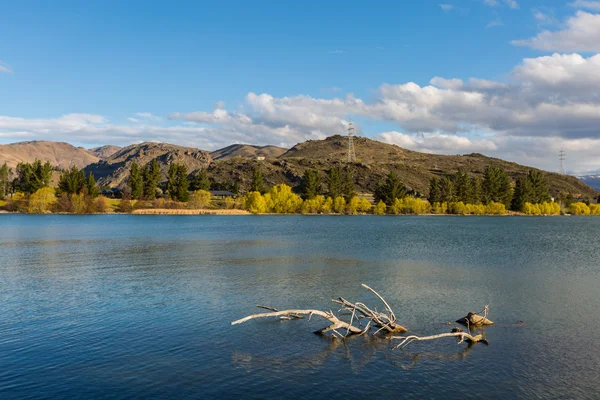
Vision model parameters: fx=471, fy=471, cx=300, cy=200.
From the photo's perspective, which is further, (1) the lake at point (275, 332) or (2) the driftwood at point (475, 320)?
(2) the driftwood at point (475, 320)

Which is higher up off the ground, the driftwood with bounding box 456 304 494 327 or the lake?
the driftwood with bounding box 456 304 494 327

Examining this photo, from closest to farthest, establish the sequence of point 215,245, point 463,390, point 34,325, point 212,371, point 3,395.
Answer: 1. point 3,395
2. point 463,390
3. point 212,371
4. point 34,325
5. point 215,245

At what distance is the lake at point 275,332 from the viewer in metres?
20.5

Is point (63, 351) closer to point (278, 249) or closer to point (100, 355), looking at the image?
point (100, 355)

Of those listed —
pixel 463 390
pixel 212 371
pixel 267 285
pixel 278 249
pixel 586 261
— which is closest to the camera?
pixel 463 390

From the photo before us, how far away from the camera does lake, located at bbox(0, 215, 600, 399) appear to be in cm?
2047

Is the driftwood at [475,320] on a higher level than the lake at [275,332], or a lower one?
higher

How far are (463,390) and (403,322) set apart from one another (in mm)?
10289

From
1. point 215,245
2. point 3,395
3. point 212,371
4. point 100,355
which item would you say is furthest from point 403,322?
point 215,245

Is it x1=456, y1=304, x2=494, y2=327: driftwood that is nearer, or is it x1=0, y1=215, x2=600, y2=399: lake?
x1=0, y1=215, x2=600, y2=399: lake

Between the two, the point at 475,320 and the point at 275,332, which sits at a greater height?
the point at 475,320

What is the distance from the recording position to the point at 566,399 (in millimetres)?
19359

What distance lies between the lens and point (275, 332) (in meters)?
28.2

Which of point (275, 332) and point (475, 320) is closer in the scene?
point (275, 332)
